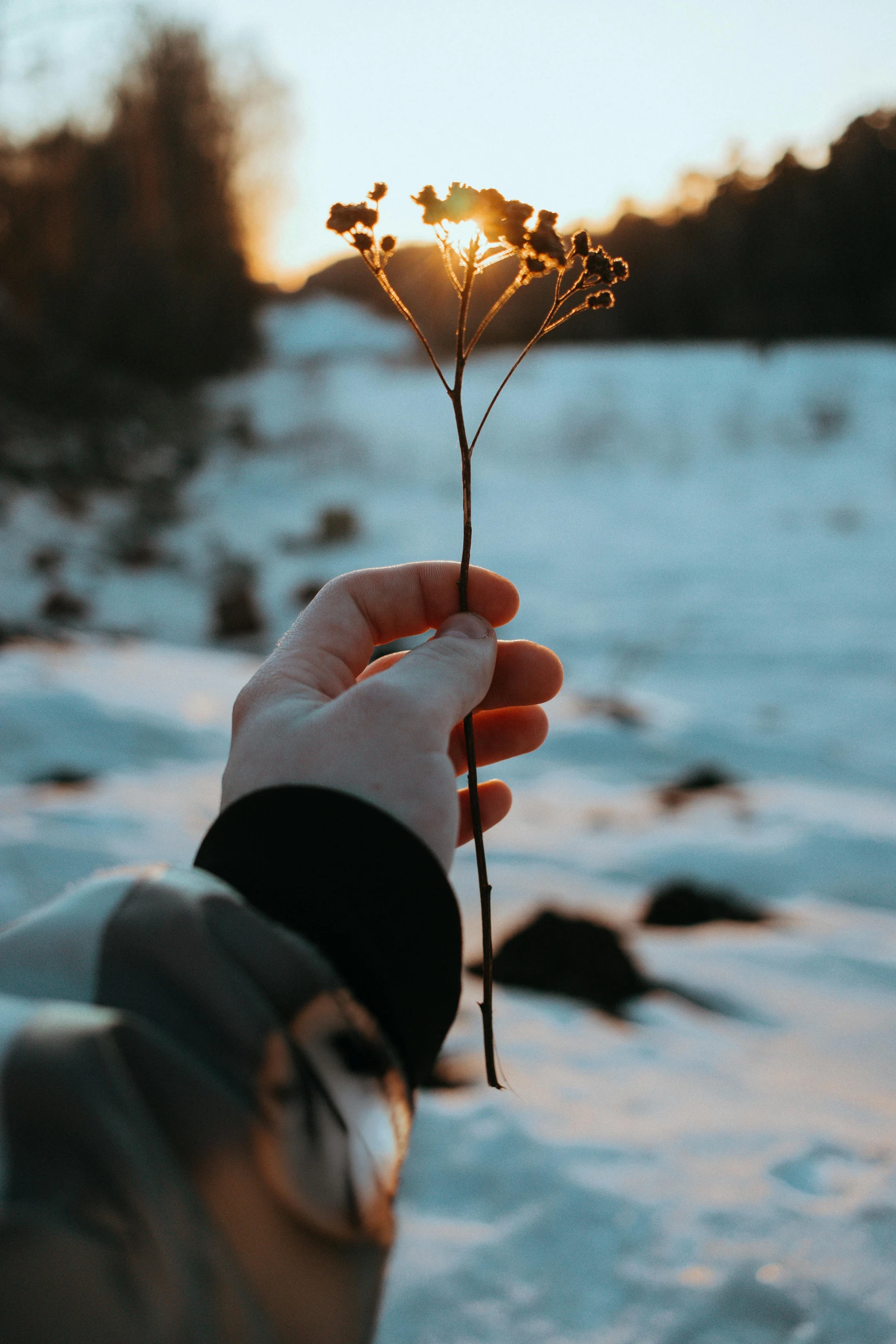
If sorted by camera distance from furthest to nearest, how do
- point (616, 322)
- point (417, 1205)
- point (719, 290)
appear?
1. point (616, 322)
2. point (719, 290)
3. point (417, 1205)

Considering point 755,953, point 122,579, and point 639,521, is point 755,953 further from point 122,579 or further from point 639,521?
point 639,521

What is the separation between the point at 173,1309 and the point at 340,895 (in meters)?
0.33

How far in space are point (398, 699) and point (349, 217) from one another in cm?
54

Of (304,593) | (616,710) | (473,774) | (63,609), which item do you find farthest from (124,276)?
(473,774)

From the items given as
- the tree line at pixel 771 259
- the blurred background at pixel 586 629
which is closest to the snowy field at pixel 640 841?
the blurred background at pixel 586 629

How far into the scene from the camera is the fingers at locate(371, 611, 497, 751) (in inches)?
35.5

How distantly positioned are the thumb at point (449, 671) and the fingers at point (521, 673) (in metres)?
0.15

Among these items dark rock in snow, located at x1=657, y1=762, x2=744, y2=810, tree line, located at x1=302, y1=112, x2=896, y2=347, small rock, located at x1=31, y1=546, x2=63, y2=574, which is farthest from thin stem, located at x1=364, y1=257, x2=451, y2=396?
tree line, located at x1=302, y1=112, x2=896, y2=347

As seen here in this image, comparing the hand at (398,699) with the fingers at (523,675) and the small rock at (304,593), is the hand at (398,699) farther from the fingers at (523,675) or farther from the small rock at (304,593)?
the small rock at (304,593)

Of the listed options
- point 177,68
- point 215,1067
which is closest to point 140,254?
point 177,68

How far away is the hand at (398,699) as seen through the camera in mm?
862

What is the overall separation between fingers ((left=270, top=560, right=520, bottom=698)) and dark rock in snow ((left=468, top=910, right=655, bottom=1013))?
4.30ft

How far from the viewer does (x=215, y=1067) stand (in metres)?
0.59

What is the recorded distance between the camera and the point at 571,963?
7.38 feet
